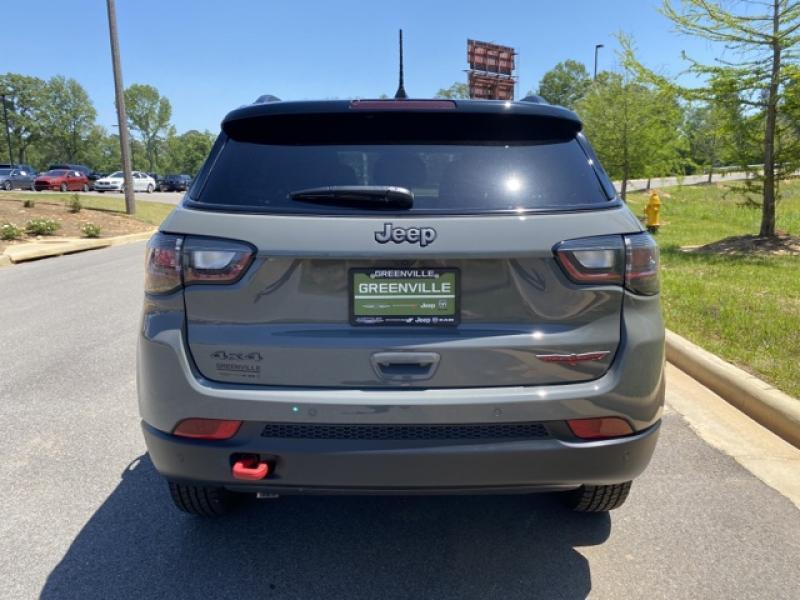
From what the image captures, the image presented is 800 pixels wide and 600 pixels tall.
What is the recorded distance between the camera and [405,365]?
2221mm

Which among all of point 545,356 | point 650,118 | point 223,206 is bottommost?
point 545,356

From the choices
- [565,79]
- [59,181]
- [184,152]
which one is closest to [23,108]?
[184,152]

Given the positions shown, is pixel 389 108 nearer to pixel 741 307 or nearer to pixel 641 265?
pixel 641 265

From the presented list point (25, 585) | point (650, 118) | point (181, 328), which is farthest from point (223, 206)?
point (650, 118)

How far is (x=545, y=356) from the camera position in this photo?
7.29ft

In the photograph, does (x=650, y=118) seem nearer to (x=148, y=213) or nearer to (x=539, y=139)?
(x=148, y=213)

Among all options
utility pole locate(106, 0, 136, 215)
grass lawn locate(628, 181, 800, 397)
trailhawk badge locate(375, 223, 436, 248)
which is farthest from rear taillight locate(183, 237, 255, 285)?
utility pole locate(106, 0, 136, 215)

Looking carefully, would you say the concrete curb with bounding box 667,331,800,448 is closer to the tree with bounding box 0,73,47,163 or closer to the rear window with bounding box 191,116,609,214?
the rear window with bounding box 191,116,609,214

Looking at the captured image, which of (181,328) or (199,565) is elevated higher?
(181,328)

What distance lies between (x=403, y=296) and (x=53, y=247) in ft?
48.7

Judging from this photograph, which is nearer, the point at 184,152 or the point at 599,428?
the point at 599,428

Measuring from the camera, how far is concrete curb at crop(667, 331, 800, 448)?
155 inches

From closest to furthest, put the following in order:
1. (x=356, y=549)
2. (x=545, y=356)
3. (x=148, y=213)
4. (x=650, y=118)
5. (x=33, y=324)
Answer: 1. (x=545, y=356)
2. (x=356, y=549)
3. (x=33, y=324)
4. (x=650, y=118)
5. (x=148, y=213)

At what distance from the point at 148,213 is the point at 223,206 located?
2548 centimetres
